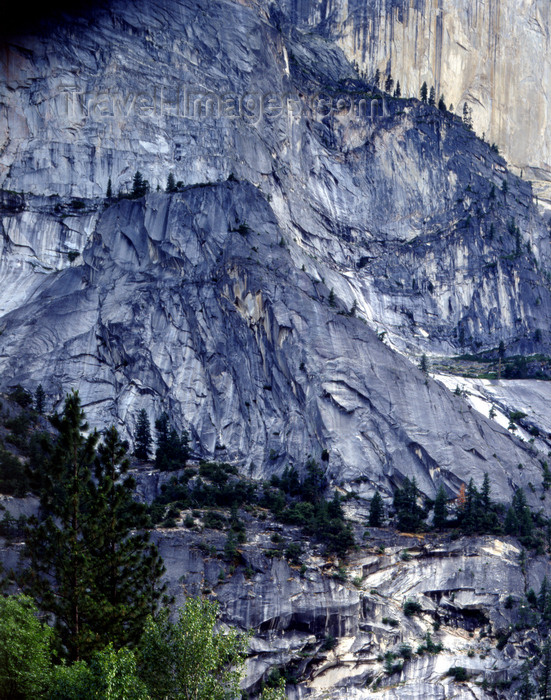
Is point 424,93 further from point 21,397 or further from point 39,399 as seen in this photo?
point 21,397

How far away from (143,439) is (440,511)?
25889 millimetres

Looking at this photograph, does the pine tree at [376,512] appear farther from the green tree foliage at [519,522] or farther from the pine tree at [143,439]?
the pine tree at [143,439]

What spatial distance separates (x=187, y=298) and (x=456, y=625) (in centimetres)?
4101

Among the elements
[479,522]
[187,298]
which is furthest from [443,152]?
[479,522]

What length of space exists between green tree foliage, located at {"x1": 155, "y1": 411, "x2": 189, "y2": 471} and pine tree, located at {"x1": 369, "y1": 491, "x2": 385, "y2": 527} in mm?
16455

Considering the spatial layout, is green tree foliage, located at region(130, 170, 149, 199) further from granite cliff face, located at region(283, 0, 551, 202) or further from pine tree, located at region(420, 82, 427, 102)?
granite cliff face, located at region(283, 0, 551, 202)

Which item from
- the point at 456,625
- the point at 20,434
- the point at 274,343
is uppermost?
the point at 274,343

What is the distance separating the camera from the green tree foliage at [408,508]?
81.3 meters

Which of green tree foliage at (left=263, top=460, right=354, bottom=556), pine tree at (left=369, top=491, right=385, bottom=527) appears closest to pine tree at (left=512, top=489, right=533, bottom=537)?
pine tree at (left=369, top=491, right=385, bottom=527)

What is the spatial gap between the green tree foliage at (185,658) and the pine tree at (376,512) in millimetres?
45750

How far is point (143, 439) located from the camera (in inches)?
3529

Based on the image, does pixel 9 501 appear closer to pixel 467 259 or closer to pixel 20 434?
pixel 20 434

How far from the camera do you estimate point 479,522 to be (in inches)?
3201

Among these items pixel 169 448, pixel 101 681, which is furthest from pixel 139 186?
pixel 101 681
